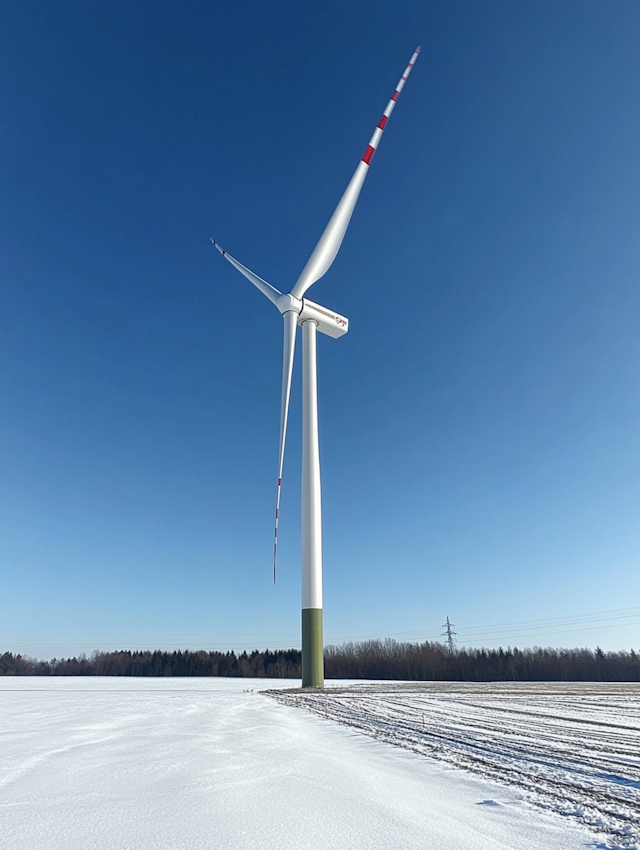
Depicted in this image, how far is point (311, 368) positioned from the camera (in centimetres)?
3444

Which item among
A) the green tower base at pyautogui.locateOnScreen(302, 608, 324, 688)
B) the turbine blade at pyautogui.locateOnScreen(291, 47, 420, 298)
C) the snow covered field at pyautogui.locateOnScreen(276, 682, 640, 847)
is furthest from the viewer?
the turbine blade at pyautogui.locateOnScreen(291, 47, 420, 298)

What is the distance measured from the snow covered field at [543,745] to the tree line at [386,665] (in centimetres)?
7508

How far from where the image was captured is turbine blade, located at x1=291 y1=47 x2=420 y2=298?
35062 mm

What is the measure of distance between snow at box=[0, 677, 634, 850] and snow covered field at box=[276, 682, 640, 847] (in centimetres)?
39

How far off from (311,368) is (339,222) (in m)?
11.0

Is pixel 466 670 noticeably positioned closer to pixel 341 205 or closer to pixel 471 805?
pixel 341 205

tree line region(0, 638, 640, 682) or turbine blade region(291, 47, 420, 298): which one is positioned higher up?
turbine blade region(291, 47, 420, 298)

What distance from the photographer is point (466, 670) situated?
8600 centimetres

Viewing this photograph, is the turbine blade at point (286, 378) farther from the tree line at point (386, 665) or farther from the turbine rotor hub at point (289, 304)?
the tree line at point (386, 665)

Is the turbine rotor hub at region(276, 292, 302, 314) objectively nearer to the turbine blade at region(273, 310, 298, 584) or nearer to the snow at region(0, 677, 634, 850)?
the turbine blade at region(273, 310, 298, 584)

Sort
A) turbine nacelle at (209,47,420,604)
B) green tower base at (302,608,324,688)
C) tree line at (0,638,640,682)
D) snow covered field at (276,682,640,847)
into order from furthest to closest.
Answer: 1. tree line at (0,638,640,682)
2. turbine nacelle at (209,47,420,604)
3. green tower base at (302,608,324,688)
4. snow covered field at (276,682,640,847)

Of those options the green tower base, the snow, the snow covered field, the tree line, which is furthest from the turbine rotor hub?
the tree line

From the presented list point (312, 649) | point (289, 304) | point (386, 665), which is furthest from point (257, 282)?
point (386, 665)

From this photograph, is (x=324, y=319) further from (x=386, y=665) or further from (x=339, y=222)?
(x=386, y=665)
